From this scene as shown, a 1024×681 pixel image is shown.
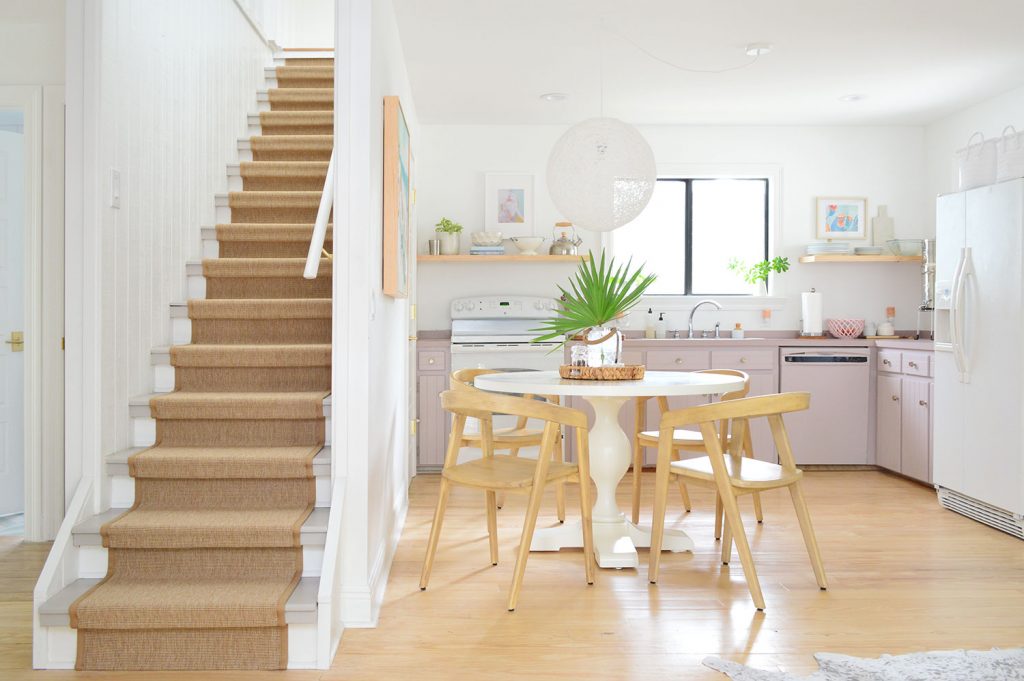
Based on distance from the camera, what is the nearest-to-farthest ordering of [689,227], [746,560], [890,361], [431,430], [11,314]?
[746,560]
[11,314]
[890,361]
[431,430]
[689,227]

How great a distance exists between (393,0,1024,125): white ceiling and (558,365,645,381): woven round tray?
165 cm

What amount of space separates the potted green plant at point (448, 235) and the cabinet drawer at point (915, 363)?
10.0ft

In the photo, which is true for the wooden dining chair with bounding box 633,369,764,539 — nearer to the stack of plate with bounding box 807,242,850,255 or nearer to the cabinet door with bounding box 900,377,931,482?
the cabinet door with bounding box 900,377,931,482

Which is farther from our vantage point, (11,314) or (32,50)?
(11,314)

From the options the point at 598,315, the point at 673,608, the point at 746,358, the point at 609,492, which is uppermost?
the point at 598,315

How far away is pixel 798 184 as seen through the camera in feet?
20.3

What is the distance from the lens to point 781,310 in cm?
618

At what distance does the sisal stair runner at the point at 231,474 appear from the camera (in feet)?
Result: 8.11

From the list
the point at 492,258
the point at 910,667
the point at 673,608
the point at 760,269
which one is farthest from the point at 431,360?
the point at 910,667

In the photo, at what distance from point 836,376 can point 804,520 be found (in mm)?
2764

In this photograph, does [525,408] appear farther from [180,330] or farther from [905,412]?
[905,412]

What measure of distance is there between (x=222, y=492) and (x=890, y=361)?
4.33 m

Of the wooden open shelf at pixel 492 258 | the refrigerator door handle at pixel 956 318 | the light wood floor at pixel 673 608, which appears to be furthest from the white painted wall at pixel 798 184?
the light wood floor at pixel 673 608

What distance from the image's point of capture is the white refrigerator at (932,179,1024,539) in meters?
3.99
